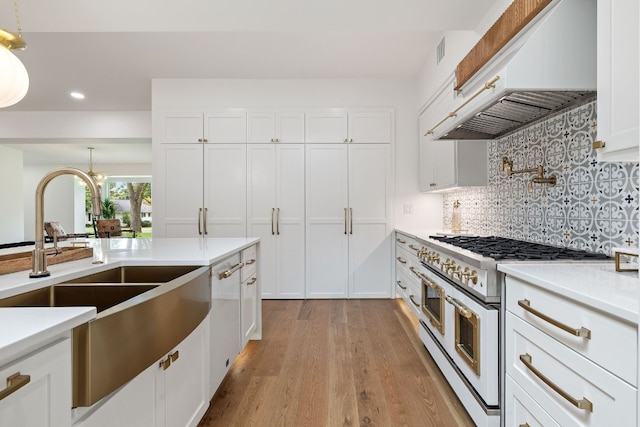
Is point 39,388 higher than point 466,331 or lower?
higher

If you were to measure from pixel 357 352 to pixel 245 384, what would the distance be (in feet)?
2.95

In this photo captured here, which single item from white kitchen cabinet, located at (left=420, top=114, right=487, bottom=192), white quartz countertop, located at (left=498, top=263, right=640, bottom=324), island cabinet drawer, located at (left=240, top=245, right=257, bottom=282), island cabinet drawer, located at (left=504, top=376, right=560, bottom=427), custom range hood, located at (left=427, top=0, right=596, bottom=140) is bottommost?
island cabinet drawer, located at (left=504, top=376, right=560, bottom=427)

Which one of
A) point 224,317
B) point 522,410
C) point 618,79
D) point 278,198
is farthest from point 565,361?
point 278,198

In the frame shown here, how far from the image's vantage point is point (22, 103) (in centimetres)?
502

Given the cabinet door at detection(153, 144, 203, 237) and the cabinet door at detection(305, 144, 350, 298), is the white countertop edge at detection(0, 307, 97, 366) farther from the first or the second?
the cabinet door at detection(153, 144, 203, 237)

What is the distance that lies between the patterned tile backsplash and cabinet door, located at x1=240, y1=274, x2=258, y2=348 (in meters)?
2.00

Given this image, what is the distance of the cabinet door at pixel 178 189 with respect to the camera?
4176 millimetres

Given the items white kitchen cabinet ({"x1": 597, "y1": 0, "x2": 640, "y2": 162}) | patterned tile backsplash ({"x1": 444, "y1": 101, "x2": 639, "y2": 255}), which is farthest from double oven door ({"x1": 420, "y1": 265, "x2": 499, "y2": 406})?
white kitchen cabinet ({"x1": 597, "y1": 0, "x2": 640, "y2": 162})

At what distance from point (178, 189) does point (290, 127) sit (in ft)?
5.23

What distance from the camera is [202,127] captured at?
4.18 metres

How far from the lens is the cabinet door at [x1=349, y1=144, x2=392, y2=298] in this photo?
414 centimetres

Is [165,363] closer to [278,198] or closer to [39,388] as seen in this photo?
[39,388]

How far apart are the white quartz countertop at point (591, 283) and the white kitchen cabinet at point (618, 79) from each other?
0.42 m

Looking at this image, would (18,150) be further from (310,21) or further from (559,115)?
(559,115)
